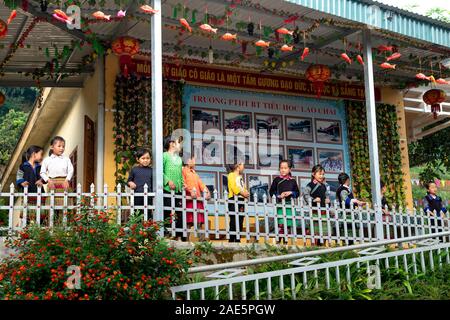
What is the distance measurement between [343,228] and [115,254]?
4.36 metres

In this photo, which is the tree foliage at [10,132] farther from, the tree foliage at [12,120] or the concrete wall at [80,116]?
the concrete wall at [80,116]

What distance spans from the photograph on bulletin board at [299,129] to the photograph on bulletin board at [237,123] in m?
0.91

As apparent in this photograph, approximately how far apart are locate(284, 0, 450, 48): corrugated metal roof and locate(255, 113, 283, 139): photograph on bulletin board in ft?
11.5

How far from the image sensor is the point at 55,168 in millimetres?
9023

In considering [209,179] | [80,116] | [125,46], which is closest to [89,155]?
[80,116]

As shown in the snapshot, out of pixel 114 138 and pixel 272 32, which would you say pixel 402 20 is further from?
pixel 114 138

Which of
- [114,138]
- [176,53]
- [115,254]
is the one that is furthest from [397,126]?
[115,254]

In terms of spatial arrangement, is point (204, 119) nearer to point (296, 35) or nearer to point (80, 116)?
point (296, 35)

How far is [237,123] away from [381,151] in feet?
11.9

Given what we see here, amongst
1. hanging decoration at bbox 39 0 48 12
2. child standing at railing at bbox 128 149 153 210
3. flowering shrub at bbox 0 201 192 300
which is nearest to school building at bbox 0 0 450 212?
hanging decoration at bbox 39 0 48 12

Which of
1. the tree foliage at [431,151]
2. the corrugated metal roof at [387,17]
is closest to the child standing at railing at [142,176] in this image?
the corrugated metal roof at [387,17]

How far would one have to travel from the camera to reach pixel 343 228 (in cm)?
973

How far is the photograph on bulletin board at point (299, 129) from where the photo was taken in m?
13.8

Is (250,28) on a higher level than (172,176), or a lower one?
higher
